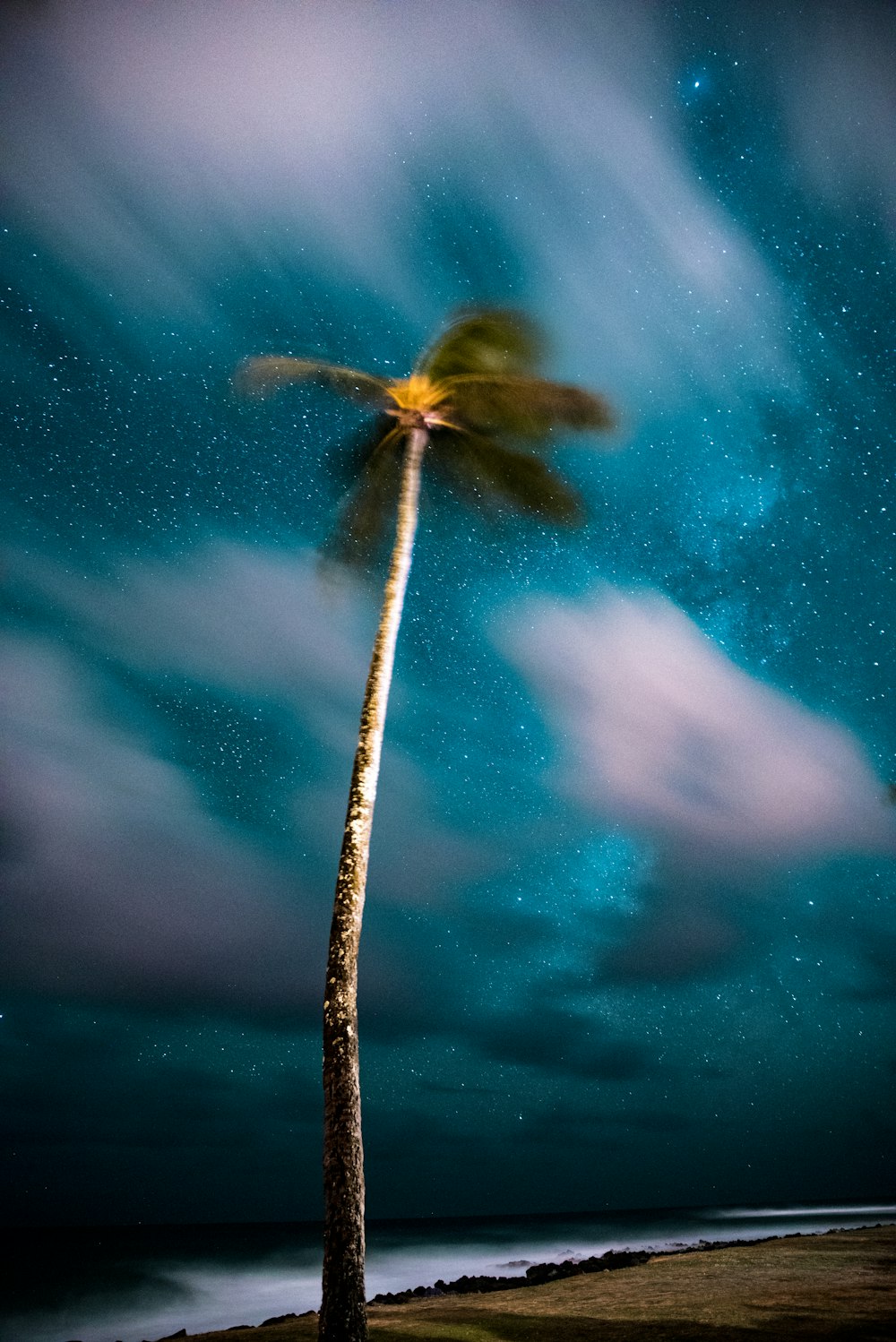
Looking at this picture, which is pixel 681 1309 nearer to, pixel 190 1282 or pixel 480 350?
pixel 480 350

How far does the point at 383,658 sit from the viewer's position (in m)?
11.2

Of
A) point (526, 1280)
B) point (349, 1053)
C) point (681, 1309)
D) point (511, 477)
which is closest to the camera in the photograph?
point (349, 1053)

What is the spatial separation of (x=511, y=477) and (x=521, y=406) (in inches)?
39.7

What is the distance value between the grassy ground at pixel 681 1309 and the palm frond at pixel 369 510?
992cm

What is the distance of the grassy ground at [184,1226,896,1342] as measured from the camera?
868 cm

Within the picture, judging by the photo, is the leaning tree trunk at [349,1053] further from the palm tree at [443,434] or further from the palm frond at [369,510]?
the palm frond at [369,510]

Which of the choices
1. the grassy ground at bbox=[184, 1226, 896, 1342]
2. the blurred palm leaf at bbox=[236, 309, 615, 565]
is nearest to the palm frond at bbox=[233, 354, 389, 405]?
the blurred palm leaf at bbox=[236, 309, 615, 565]

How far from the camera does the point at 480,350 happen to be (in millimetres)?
11781

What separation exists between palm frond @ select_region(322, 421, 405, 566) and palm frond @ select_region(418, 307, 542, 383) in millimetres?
1294

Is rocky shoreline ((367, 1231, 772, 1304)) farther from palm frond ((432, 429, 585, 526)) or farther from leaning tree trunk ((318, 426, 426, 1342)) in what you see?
palm frond ((432, 429, 585, 526))

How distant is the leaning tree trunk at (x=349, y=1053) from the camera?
7.48 metres

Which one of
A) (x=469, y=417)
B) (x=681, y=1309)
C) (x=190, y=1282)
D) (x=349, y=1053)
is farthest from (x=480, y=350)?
(x=190, y=1282)

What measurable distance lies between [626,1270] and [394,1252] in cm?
6249

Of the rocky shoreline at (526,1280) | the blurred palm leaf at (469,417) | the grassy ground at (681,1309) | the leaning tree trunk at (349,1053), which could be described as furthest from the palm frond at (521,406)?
the rocky shoreline at (526,1280)
